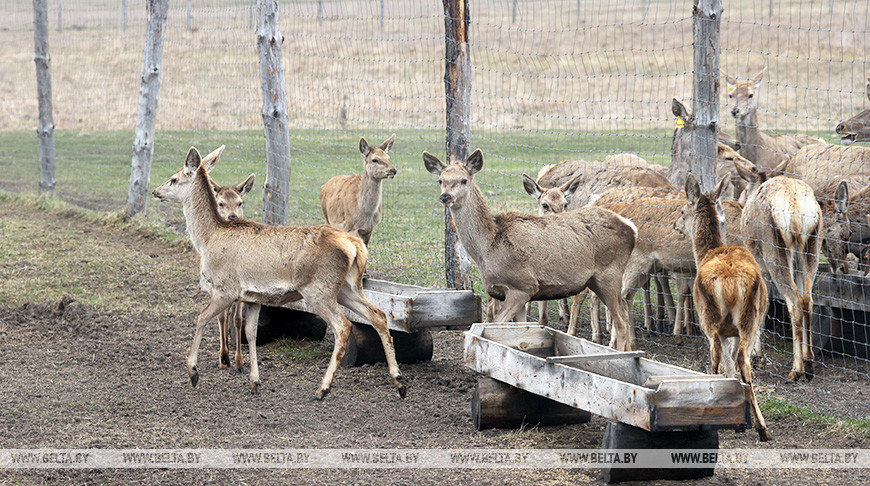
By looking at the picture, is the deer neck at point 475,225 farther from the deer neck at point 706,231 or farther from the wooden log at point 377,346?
the deer neck at point 706,231

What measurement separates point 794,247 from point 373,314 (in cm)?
353

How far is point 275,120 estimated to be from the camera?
34.0ft

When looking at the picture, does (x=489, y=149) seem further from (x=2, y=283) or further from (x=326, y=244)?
(x=326, y=244)

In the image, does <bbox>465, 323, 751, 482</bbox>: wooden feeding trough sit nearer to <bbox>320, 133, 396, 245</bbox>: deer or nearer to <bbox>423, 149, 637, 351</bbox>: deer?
<bbox>423, 149, 637, 351</bbox>: deer

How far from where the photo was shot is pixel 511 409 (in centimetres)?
627

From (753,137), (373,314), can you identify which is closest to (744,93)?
(753,137)

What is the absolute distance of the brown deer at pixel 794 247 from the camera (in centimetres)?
768

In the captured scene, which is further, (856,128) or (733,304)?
(856,128)

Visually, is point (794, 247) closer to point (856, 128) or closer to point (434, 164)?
point (434, 164)

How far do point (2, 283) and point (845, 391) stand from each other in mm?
8587

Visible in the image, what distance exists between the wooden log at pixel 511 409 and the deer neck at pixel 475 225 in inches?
56.2

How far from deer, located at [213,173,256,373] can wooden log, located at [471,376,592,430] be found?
8.08 feet

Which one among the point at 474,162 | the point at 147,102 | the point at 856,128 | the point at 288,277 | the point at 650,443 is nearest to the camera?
the point at 650,443

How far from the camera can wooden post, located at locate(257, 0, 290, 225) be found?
10.3 metres
